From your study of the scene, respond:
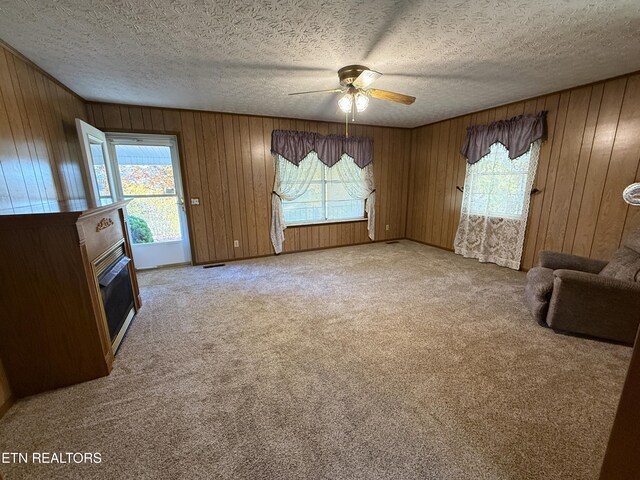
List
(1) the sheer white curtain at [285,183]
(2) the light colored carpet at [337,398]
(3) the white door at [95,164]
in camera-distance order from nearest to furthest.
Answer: (2) the light colored carpet at [337,398] < (3) the white door at [95,164] < (1) the sheer white curtain at [285,183]

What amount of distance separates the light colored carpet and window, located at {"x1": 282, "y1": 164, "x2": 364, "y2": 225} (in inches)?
90.2

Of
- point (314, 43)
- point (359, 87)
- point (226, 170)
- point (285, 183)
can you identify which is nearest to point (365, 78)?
point (359, 87)

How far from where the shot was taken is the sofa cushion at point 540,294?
2.37 metres

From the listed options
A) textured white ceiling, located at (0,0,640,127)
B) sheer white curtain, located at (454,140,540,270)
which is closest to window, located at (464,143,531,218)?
sheer white curtain, located at (454,140,540,270)

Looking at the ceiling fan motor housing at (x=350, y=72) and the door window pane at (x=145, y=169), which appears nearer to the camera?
the ceiling fan motor housing at (x=350, y=72)

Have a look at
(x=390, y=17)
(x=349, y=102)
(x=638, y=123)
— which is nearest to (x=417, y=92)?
(x=349, y=102)

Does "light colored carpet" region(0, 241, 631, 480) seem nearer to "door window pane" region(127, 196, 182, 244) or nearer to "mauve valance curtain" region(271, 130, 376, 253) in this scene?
"door window pane" region(127, 196, 182, 244)

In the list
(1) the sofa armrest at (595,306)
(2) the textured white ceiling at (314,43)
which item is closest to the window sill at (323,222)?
(2) the textured white ceiling at (314,43)

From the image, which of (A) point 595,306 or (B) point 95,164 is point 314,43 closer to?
(B) point 95,164

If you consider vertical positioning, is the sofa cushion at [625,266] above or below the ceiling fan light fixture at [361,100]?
below

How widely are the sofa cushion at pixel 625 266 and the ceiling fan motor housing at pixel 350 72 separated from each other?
283cm

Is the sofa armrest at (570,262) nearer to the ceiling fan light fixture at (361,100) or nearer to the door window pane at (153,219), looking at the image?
the ceiling fan light fixture at (361,100)

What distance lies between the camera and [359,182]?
5.18 meters

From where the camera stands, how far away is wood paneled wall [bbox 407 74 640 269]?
2.75 metres
